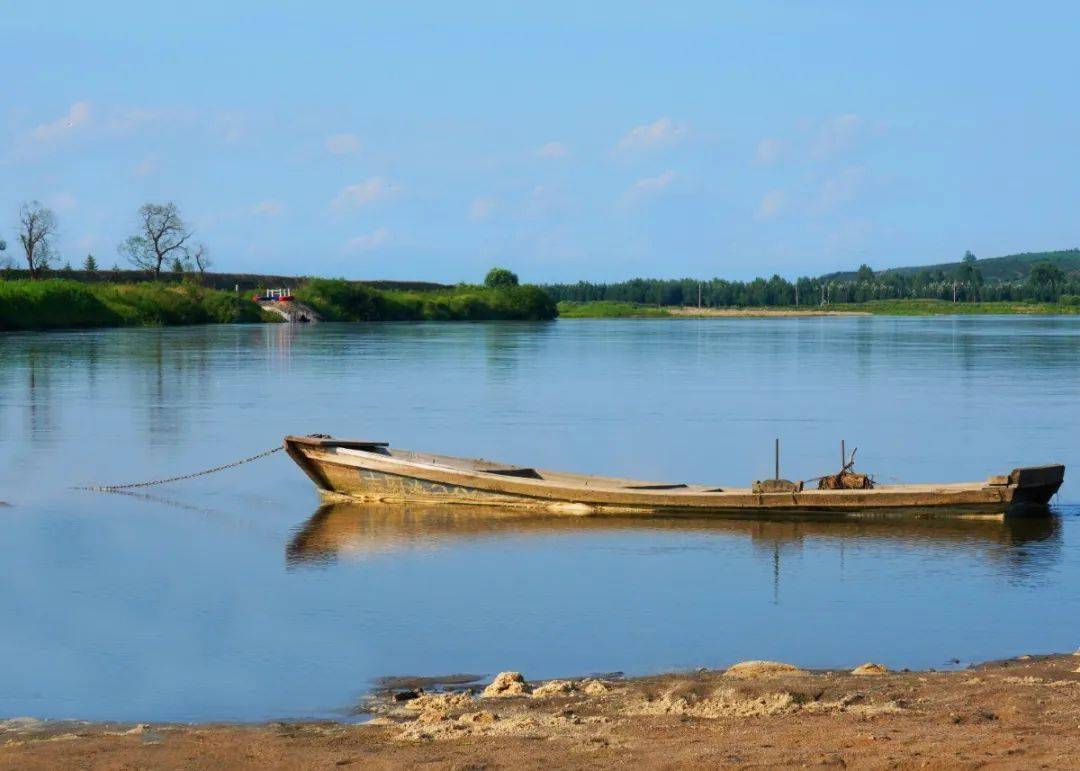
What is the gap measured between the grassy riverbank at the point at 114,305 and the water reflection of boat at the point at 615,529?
62.4 m

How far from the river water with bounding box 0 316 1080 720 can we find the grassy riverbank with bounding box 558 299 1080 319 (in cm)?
11431

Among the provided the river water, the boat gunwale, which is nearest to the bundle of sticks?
the boat gunwale

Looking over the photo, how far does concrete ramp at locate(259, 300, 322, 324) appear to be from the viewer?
100m

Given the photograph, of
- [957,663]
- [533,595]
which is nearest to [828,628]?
[957,663]

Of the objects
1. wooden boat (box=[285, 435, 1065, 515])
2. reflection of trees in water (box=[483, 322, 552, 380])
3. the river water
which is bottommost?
the river water

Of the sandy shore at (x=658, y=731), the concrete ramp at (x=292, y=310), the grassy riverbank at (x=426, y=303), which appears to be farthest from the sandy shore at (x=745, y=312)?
the sandy shore at (x=658, y=731)

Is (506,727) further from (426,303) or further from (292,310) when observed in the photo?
(426,303)

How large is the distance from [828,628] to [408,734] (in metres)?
4.74

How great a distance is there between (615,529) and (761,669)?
654 cm

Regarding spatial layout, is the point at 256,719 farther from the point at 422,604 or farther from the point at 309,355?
the point at 309,355

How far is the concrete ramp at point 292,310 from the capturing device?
100 meters

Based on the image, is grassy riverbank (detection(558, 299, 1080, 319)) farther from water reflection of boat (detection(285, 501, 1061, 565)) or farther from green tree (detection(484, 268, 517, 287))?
water reflection of boat (detection(285, 501, 1061, 565))

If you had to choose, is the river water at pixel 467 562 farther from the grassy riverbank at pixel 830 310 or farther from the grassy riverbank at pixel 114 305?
the grassy riverbank at pixel 830 310

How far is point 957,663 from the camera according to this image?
10016mm
